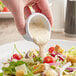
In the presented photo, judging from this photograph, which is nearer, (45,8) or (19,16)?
(19,16)

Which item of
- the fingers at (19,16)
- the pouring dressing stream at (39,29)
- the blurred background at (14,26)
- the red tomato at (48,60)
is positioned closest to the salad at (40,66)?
the red tomato at (48,60)

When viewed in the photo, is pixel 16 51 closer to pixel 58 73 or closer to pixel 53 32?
pixel 58 73

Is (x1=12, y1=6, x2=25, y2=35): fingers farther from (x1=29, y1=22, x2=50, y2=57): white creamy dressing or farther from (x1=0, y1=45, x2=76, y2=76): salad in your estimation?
(x1=0, y1=45, x2=76, y2=76): salad

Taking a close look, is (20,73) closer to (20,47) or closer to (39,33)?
(39,33)

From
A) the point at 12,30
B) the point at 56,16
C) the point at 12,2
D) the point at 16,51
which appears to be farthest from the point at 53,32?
the point at 12,2

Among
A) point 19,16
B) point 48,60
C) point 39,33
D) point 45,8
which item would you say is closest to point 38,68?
point 48,60

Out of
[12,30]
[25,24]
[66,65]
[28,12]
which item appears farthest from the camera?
[12,30]

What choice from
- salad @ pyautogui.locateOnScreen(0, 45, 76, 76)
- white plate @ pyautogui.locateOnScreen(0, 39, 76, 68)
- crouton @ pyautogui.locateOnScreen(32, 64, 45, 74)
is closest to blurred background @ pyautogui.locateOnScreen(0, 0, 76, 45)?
white plate @ pyautogui.locateOnScreen(0, 39, 76, 68)
